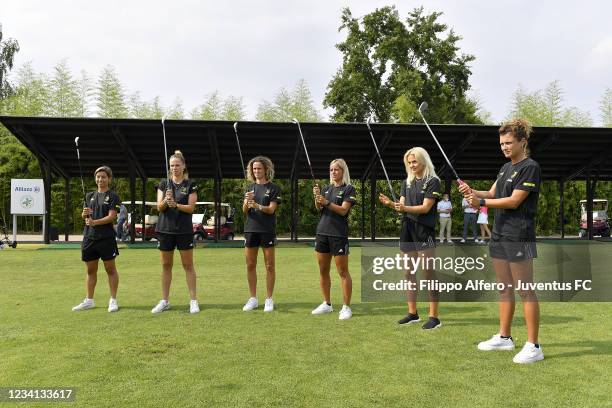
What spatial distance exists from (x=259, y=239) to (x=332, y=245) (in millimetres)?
952

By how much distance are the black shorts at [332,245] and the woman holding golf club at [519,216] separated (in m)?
1.92

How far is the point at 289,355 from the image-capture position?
164 inches

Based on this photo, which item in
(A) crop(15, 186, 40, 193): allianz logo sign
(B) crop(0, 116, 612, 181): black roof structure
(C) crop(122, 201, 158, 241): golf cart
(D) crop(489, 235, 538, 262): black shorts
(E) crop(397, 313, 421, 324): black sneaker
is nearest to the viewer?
(D) crop(489, 235, 538, 262): black shorts

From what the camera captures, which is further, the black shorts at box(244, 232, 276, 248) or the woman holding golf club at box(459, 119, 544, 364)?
the black shorts at box(244, 232, 276, 248)

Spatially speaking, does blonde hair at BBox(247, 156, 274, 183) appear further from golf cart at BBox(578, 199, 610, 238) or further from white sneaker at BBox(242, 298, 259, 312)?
golf cart at BBox(578, 199, 610, 238)

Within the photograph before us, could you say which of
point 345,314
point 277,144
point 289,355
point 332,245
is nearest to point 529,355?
point 289,355

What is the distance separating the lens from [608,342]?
14.9 ft

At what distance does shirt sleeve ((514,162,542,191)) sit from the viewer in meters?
3.96

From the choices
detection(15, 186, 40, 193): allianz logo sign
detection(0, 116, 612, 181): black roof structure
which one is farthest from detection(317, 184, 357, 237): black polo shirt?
detection(15, 186, 40, 193): allianz logo sign

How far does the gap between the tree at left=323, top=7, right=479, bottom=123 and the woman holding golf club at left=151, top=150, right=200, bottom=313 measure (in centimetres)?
2861

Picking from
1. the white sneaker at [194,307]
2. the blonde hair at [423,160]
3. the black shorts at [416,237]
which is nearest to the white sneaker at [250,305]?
the white sneaker at [194,307]

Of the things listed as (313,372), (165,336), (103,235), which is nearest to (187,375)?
(313,372)

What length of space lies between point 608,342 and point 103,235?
546cm

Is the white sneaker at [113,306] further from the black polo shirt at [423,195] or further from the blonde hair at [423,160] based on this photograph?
the blonde hair at [423,160]
